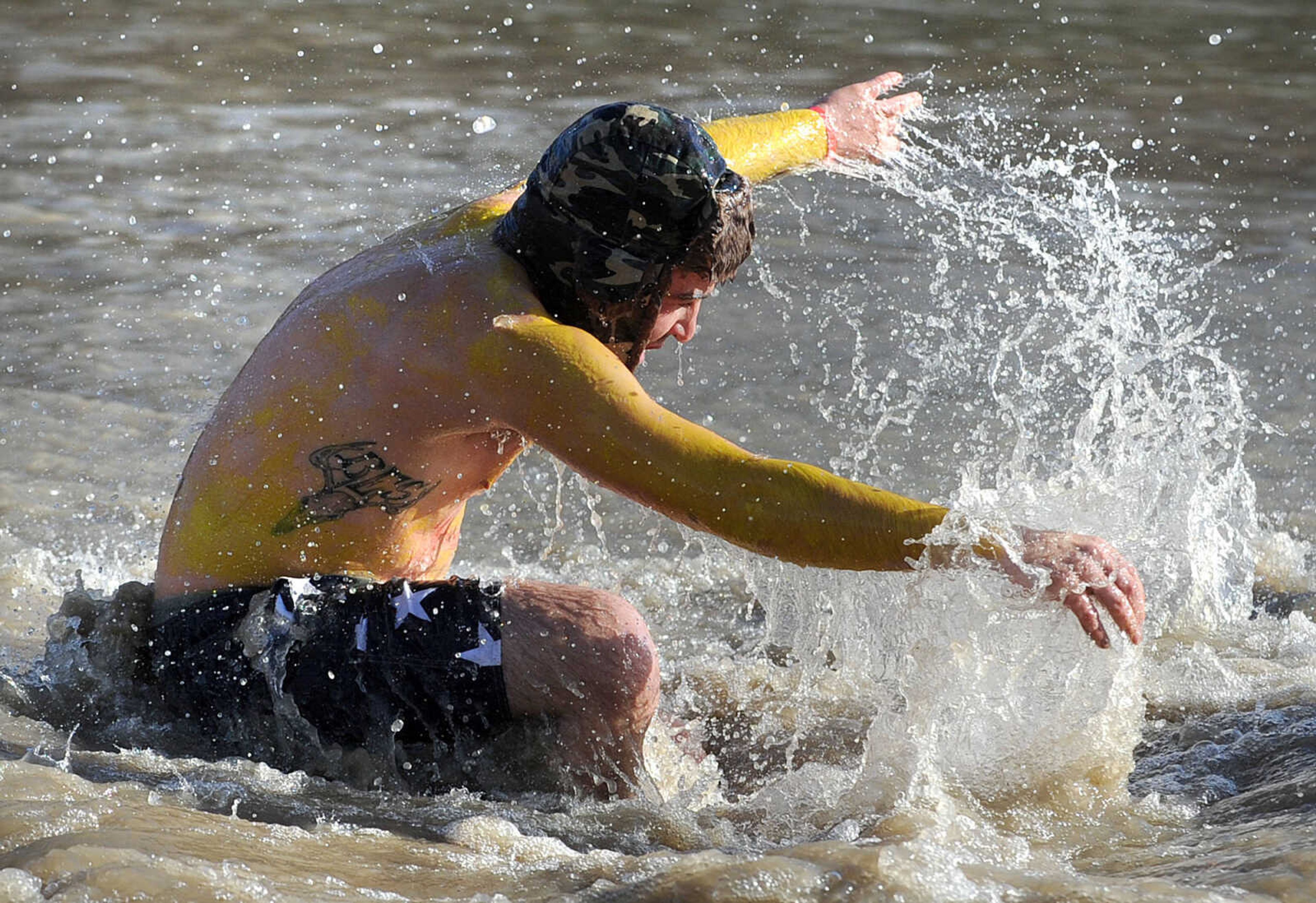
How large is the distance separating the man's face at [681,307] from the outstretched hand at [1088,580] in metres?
0.86

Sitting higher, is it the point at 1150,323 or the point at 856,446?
the point at 1150,323

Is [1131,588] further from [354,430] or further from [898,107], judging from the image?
[898,107]

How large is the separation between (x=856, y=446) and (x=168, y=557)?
2.76 meters

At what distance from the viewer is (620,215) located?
9.49 feet

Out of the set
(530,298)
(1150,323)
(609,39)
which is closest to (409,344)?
(530,298)

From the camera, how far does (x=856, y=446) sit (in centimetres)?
530

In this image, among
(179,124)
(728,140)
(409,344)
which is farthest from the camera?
(179,124)

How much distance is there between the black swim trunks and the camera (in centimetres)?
296

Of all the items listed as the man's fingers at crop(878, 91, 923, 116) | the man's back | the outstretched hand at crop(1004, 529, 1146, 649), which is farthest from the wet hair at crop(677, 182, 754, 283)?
the man's fingers at crop(878, 91, 923, 116)

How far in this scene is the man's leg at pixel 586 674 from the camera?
294cm

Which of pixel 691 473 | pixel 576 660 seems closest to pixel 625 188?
pixel 691 473

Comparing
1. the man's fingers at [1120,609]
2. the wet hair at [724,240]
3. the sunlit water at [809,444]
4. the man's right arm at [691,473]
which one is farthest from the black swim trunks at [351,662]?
the man's fingers at [1120,609]

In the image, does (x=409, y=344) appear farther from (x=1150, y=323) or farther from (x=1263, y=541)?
(x=1150, y=323)

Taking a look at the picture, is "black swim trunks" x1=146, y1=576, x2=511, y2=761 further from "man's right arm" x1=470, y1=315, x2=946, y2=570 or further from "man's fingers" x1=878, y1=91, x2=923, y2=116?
"man's fingers" x1=878, y1=91, x2=923, y2=116
